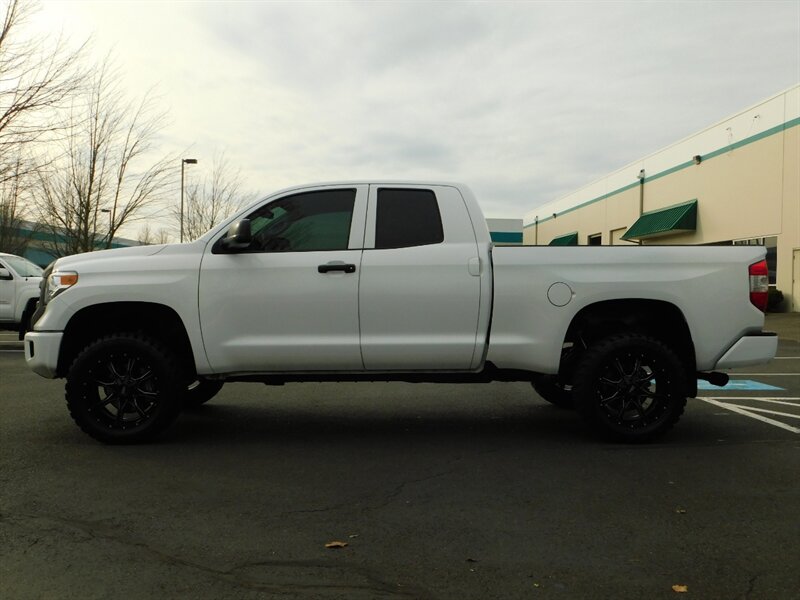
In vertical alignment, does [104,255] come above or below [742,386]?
above

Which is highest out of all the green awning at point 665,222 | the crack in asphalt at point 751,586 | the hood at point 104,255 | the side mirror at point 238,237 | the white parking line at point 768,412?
the green awning at point 665,222

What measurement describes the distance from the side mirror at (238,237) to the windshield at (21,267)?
34.1 feet

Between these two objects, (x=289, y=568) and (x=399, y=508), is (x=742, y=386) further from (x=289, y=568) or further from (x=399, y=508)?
(x=289, y=568)

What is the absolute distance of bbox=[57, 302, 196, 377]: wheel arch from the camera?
5891mm

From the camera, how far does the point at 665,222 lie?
3111cm

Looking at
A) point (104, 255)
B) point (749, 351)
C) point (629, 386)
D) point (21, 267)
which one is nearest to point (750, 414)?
point (749, 351)

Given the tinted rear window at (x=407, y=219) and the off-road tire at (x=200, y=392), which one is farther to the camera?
the off-road tire at (x=200, y=392)

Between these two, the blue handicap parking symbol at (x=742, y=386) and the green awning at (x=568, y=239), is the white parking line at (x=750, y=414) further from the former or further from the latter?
the green awning at (x=568, y=239)

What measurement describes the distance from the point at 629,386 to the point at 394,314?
1970mm

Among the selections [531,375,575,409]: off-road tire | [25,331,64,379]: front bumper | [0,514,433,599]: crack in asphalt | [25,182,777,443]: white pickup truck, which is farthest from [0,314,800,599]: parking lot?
[25,331,64,379]: front bumper

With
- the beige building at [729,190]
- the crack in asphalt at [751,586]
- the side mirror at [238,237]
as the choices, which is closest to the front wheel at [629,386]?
the crack in asphalt at [751,586]

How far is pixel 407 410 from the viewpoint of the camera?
754cm

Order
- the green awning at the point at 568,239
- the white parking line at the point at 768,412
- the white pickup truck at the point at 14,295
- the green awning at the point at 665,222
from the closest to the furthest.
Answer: the white parking line at the point at 768,412 → the white pickup truck at the point at 14,295 → the green awning at the point at 665,222 → the green awning at the point at 568,239

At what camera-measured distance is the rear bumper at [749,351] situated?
5770 millimetres
